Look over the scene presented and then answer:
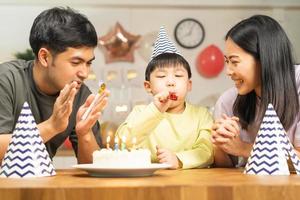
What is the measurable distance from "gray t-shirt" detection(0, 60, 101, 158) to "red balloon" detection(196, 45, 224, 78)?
2425 mm

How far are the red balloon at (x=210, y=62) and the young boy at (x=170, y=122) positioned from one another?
7.62ft

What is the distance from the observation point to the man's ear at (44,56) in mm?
1956

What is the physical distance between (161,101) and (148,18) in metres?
2.73

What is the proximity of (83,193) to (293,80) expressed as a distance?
976mm

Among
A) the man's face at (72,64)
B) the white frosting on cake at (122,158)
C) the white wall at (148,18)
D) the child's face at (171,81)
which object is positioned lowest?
the white frosting on cake at (122,158)

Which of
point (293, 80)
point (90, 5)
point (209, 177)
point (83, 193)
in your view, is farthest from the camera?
point (90, 5)

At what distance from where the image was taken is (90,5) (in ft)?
14.5

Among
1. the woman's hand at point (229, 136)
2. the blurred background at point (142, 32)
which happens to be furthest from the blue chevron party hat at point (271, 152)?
the blurred background at point (142, 32)

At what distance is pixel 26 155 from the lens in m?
1.37

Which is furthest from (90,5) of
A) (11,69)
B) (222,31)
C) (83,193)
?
(83,193)

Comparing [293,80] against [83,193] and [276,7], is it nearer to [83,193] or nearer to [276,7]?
[83,193]

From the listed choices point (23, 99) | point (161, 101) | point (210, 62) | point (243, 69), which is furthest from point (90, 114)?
point (210, 62)

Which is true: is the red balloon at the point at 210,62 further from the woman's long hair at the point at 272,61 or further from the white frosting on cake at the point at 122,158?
the white frosting on cake at the point at 122,158

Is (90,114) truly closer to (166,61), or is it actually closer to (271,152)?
(166,61)
